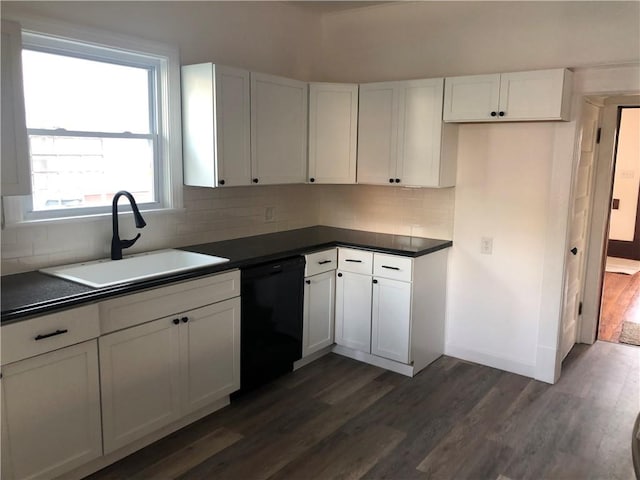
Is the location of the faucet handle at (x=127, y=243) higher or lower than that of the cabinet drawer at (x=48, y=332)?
higher

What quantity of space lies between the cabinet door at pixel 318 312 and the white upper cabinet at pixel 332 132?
30.5 inches

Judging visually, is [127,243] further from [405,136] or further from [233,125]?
[405,136]

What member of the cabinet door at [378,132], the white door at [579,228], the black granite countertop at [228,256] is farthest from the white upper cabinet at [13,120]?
the white door at [579,228]

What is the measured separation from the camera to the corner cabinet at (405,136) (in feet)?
12.0

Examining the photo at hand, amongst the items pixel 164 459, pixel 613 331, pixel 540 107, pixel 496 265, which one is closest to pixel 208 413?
pixel 164 459

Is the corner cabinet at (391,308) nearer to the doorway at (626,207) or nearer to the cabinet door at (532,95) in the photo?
the cabinet door at (532,95)

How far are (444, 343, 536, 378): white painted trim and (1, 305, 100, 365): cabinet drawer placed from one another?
8.71ft

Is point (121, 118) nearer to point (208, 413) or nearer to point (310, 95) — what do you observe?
point (310, 95)

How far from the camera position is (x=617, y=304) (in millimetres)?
5484

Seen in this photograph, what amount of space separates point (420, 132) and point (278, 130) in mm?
991

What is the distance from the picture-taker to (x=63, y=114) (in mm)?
2887

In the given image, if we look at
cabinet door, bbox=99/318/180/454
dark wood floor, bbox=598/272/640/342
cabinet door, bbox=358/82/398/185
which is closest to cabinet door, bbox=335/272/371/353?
cabinet door, bbox=358/82/398/185

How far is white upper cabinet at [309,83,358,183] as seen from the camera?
3.92m

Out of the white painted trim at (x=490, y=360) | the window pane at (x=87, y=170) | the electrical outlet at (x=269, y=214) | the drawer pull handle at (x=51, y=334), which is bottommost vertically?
the white painted trim at (x=490, y=360)
